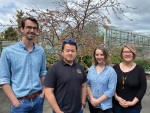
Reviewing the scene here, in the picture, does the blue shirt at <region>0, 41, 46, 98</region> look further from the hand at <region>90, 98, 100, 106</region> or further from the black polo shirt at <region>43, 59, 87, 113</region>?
the hand at <region>90, 98, 100, 106</region>

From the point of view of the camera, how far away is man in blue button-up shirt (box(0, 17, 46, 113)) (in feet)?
4.53

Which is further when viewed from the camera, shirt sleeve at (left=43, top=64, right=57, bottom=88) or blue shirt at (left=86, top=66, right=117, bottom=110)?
blue shirt at (left=86, top=66, right=117, bottom=110)

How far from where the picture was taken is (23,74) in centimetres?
146

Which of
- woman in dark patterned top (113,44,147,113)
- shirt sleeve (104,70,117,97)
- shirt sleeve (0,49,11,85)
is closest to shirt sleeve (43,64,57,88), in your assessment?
shirt sleeve (0,49,11,85)

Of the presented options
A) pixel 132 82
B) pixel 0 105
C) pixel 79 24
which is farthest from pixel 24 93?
pixel 0 105

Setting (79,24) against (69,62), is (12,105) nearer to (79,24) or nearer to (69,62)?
(69,62)

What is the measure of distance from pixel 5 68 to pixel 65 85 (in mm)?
735

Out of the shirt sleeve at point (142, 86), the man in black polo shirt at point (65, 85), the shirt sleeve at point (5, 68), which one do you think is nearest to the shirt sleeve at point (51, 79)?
the man in black polo shirt at point (65, 85)

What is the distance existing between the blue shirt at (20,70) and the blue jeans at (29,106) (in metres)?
0.10

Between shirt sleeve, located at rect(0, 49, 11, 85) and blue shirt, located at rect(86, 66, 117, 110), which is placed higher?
shirt sleeve, located at rect(0, 49, 11, 85)

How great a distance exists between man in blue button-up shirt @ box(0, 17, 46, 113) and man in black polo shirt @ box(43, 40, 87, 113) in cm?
23

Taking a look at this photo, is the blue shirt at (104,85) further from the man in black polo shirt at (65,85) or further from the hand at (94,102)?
the man in black polo shirt at (65,85)

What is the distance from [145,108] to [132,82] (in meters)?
2.41

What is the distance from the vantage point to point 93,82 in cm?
177
